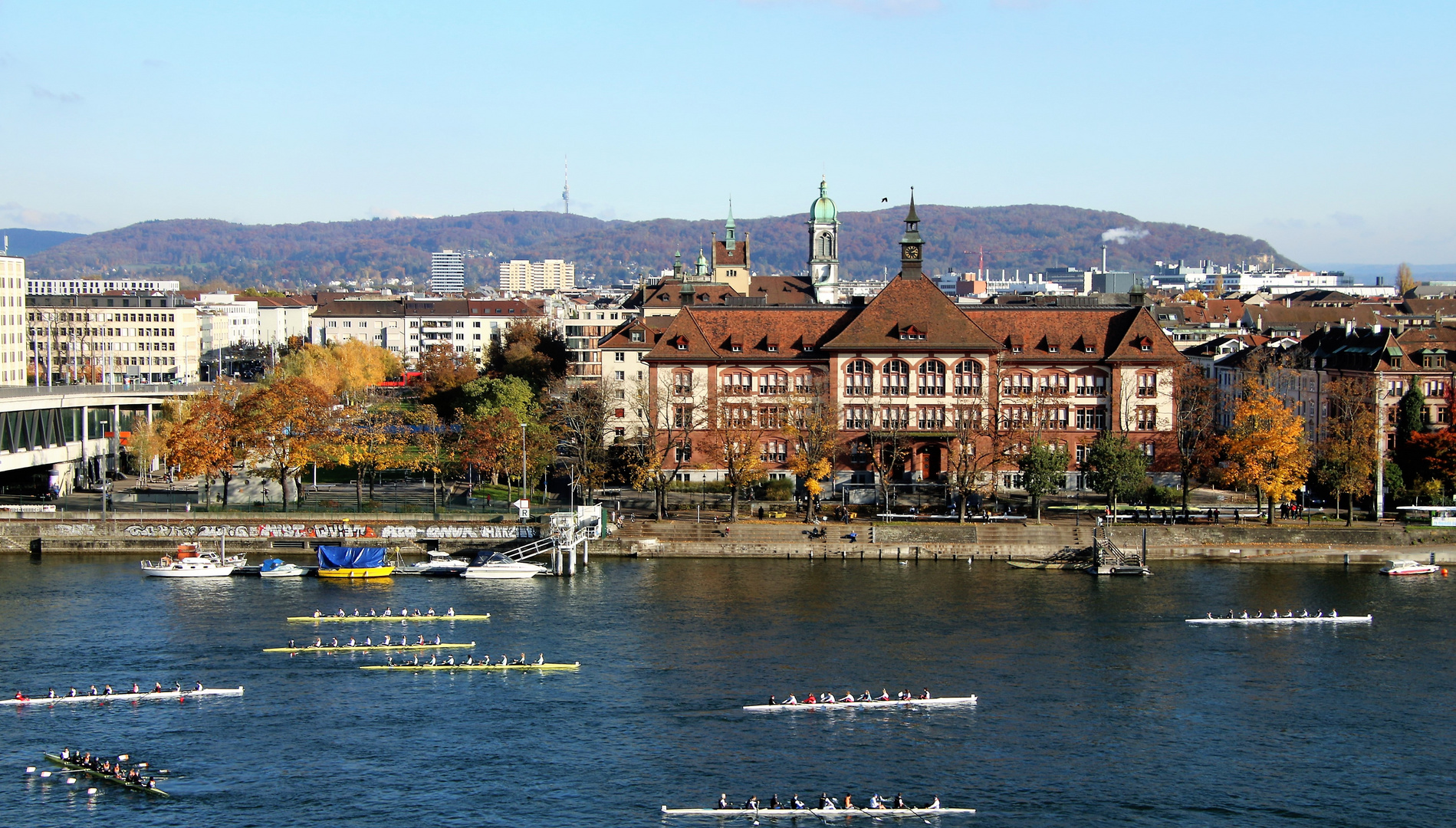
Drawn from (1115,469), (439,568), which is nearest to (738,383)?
(1115,469)

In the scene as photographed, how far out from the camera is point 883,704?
69.6 m

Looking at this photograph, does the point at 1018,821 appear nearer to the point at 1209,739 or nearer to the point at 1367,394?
the point at 1209,739

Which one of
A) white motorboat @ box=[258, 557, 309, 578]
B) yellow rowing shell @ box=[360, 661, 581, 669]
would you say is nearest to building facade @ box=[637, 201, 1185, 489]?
white motorboat @ box=[258, 557, 309, 578]

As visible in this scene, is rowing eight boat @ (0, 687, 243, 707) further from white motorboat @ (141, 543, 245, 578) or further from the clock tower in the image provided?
the clock tower

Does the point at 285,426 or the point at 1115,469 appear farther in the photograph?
the point at 285,426

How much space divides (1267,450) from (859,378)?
32621mm

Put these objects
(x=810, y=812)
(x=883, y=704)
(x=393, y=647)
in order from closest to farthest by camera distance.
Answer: (x=810, y=812)
(x=883, y=704)
(x=393, y=647)

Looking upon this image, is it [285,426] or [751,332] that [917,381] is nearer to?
[751,332]

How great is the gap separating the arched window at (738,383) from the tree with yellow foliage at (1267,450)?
38285 millimetres

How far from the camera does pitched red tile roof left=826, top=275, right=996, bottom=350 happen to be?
124125 millimetres

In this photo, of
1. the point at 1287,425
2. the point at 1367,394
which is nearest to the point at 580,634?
the point at 1287,425

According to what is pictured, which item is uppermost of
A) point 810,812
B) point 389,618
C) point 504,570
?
point 504,570

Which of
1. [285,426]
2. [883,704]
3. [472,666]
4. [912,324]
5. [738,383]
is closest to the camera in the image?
[883,704]

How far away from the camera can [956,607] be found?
8944 cm
